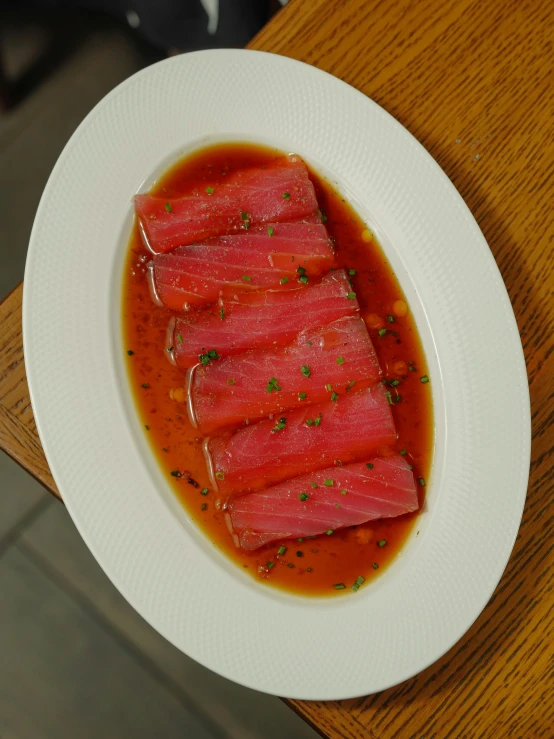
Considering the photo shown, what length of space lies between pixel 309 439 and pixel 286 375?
0.20 metres

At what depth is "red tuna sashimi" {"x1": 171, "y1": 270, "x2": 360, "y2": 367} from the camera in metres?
1.78

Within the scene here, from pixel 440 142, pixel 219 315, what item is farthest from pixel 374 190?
pixel 219 315

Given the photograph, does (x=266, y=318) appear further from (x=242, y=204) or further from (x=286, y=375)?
(x=242, y=204)

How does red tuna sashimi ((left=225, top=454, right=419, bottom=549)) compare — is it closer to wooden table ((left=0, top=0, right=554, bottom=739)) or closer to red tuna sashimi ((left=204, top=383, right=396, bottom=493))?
red tuna sashimi ((left=204, top=383, right=396, bottom=493))

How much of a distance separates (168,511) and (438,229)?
1.08 m

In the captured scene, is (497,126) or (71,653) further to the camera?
(71,653)

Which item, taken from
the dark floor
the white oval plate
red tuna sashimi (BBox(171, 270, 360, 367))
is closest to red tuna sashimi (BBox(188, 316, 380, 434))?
red tuna sashimi (BBox(171, 270, 360, 367))

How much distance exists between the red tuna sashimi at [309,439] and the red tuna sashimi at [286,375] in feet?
0.15

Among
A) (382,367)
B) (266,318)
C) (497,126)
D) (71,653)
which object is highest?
(497,126)

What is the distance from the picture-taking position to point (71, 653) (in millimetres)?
2553

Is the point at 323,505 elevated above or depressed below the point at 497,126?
below

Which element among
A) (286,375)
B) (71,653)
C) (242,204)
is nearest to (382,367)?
(286,375)

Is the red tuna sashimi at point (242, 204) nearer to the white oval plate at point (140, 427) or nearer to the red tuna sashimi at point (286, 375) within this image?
the white oval plate at point (140, 427)

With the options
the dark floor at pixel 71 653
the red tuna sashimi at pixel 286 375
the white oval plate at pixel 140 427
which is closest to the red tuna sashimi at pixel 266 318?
the red tuna sashimi at pixel 286 375
